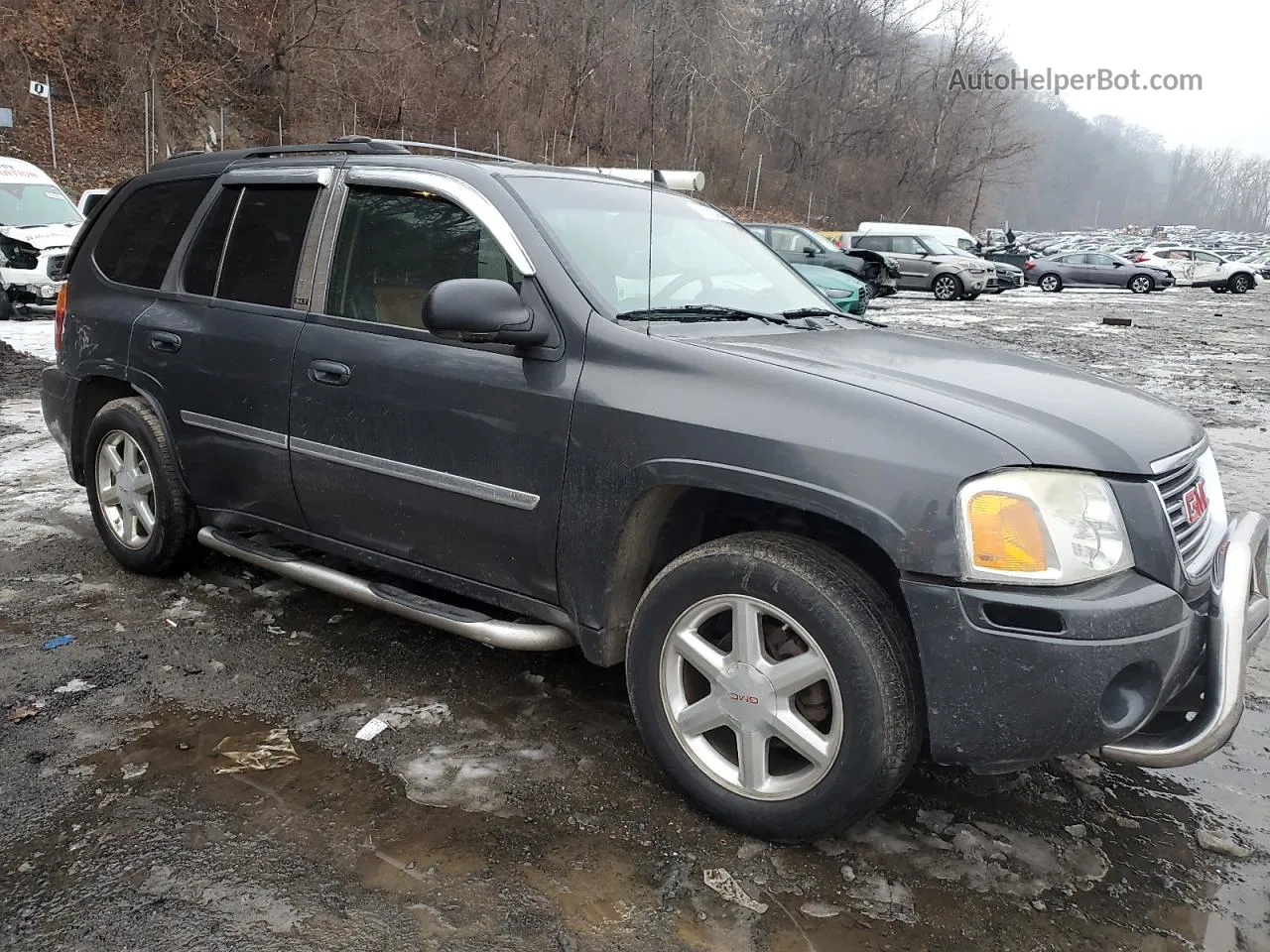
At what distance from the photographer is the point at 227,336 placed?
3664mm

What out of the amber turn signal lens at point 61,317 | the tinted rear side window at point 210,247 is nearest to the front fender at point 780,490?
the tinted rear side window at point 210,247

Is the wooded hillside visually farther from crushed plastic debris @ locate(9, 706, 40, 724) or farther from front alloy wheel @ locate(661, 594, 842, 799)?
crushed plastic debris @ locate(9, 706, 40, 724)

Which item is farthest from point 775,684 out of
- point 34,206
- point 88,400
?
point 34,206

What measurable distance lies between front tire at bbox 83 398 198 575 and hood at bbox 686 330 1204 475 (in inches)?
97.0

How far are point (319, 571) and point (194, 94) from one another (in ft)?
99.4

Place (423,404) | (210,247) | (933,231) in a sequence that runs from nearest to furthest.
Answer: (423,404) < (210,247) < (933,231)

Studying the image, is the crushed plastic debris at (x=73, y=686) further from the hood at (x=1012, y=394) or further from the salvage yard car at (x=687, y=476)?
the hood at (x=1012, y=394)

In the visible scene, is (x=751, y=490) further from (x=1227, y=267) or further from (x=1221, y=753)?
(x=1227, y=267)

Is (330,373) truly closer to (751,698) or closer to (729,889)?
(751,698)

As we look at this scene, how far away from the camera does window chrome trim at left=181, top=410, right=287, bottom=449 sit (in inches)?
138

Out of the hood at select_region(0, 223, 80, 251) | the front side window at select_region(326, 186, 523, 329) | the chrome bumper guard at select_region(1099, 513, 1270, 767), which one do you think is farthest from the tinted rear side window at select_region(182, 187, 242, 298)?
the hood at select_region(0, 223, 80, 251)

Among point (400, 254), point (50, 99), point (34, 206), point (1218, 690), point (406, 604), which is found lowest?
point (406, 604)

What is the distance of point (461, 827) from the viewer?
101 inches

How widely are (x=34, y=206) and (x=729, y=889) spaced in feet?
49.0
